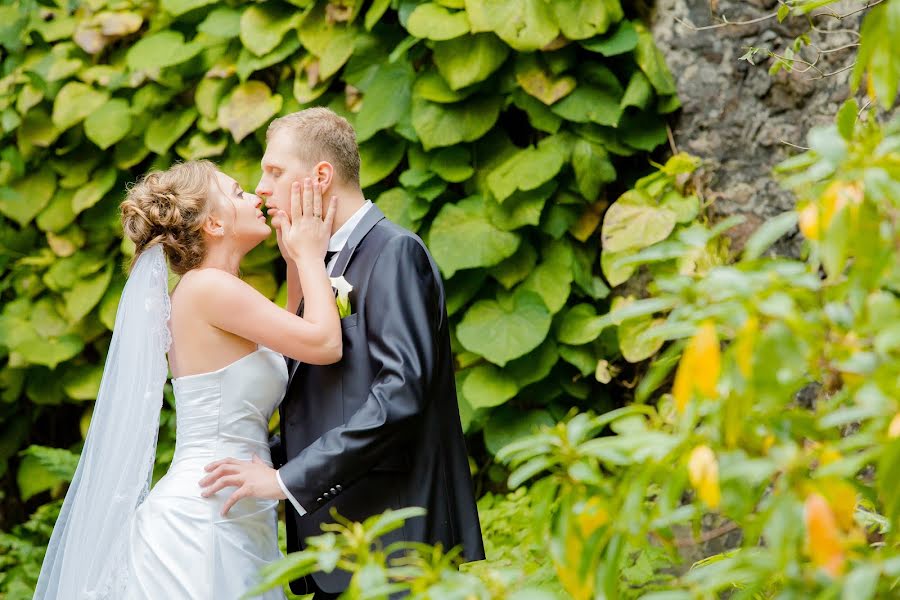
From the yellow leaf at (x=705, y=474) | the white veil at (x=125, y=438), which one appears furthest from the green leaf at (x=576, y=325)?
the yellow leaf at (x=705, y=474)

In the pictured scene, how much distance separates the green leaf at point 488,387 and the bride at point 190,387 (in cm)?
132

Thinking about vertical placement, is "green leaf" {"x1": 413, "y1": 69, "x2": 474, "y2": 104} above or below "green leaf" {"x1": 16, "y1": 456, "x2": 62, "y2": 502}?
above

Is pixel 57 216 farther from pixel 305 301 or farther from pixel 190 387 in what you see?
pixel 305 301

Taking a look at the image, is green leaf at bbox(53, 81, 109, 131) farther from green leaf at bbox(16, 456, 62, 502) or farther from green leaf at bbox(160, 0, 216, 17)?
green leaf at bbox(16, 456, 62, 502)

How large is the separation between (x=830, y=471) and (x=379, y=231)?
1.62 metres

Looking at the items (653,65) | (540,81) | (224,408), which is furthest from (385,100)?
(224,408)

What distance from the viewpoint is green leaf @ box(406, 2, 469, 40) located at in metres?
3.72

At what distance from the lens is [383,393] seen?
2.17 meters

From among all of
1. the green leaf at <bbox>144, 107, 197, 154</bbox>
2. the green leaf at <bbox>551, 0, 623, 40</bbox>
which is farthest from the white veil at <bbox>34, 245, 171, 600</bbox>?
the green leaf at <bbox>144, 107, 197, 154</bbox>

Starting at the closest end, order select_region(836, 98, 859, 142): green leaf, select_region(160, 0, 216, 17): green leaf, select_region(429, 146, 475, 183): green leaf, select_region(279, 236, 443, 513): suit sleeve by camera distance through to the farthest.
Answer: select_region(836, 98, 859, 142): green leaf → select_region(279, 236, 443, 513): suit sleeve → select_region(429, 146, 475, 183): green leaf → select_region(160, 0, 216, 17): green leaf

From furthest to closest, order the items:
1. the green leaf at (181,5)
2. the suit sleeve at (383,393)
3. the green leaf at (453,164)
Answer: the green leaf at (181,5)
the green leaf at (453,164)
the suit sleeve at (383,393)

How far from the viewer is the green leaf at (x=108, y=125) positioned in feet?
14.9

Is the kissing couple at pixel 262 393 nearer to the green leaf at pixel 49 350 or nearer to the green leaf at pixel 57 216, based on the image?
the green leaf at pixel 49 350

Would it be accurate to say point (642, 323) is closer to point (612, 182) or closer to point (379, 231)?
point (612, 182)
